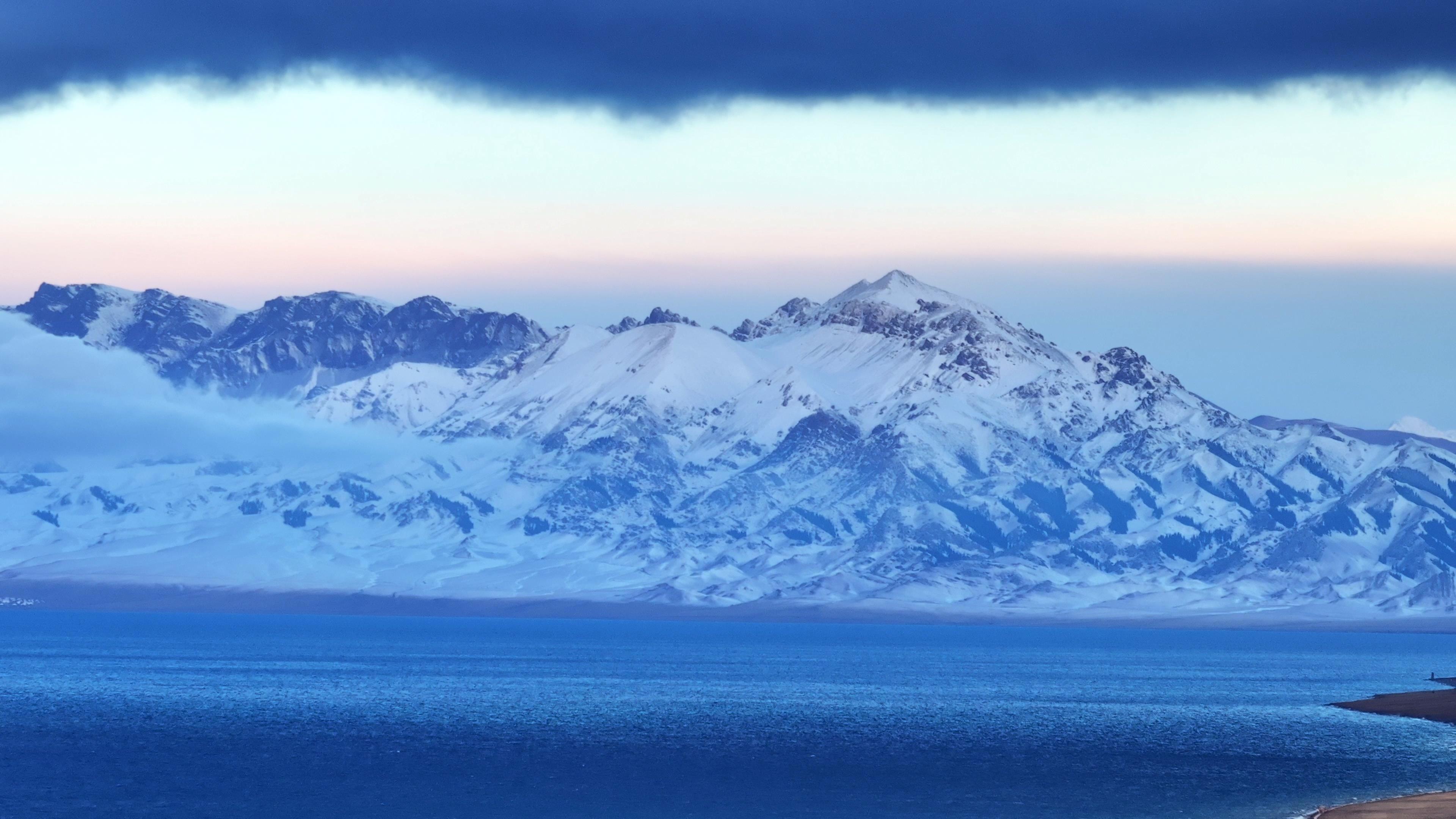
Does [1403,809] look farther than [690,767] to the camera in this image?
No

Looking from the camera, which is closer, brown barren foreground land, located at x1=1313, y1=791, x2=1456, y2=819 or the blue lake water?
brown barren foreground land, located at x1=1313, y1=791, x2=1456, y2=819

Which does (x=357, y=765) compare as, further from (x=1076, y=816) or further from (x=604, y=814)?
(x=1076, y=816)

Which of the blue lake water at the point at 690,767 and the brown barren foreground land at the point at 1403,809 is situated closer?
the brown barren foreground land at the point at 1403,809

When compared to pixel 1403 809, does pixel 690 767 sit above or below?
above

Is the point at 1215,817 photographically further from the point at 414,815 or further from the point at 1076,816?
the point at 414,815

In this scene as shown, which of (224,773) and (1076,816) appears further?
(224,773)

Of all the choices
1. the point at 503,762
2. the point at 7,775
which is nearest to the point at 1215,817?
the point at 503,762

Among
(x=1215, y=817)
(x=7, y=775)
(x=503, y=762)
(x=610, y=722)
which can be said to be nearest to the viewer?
(x=1215, y=817)

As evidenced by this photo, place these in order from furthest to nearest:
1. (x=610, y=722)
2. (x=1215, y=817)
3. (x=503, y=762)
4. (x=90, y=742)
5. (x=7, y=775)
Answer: (x=610, y=722)
(x=90, y=742)
(x=503, y=762)
(x=7, y=775)
(x=1215, y=817)

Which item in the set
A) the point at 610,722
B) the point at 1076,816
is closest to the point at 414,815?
the point at 1076,816
